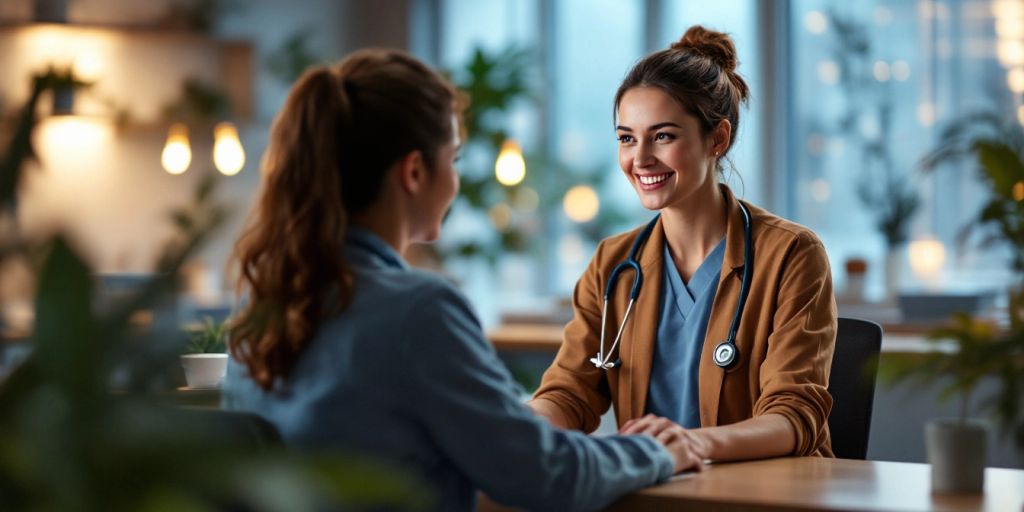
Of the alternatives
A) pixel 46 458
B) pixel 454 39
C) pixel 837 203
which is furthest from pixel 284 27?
pixel 46 458

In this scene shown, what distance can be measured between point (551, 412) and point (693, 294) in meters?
0.32

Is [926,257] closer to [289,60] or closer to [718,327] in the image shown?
[289,60]

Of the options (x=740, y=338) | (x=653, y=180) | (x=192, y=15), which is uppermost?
(x=192, y=15)

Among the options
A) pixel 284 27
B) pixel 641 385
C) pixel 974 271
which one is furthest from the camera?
pixel 284 27

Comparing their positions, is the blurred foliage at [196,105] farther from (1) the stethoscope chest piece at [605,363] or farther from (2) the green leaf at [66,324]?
(2) the green leaf at [66,324]

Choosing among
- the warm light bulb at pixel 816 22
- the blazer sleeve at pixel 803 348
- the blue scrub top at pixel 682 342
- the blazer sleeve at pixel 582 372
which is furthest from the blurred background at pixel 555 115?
the blazer sleeve at pixel 803 348

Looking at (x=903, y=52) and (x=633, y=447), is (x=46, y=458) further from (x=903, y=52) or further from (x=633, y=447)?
(x=903, y=52)

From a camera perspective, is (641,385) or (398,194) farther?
(641,385)

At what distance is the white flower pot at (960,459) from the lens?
145 cm

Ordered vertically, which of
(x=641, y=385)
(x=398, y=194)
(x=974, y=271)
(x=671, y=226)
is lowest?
(x=974, y=271)

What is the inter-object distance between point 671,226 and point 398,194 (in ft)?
2.84

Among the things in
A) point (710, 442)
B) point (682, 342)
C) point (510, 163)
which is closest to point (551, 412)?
point (682, 342)

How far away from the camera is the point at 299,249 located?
129 cm

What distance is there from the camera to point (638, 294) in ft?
6.96
